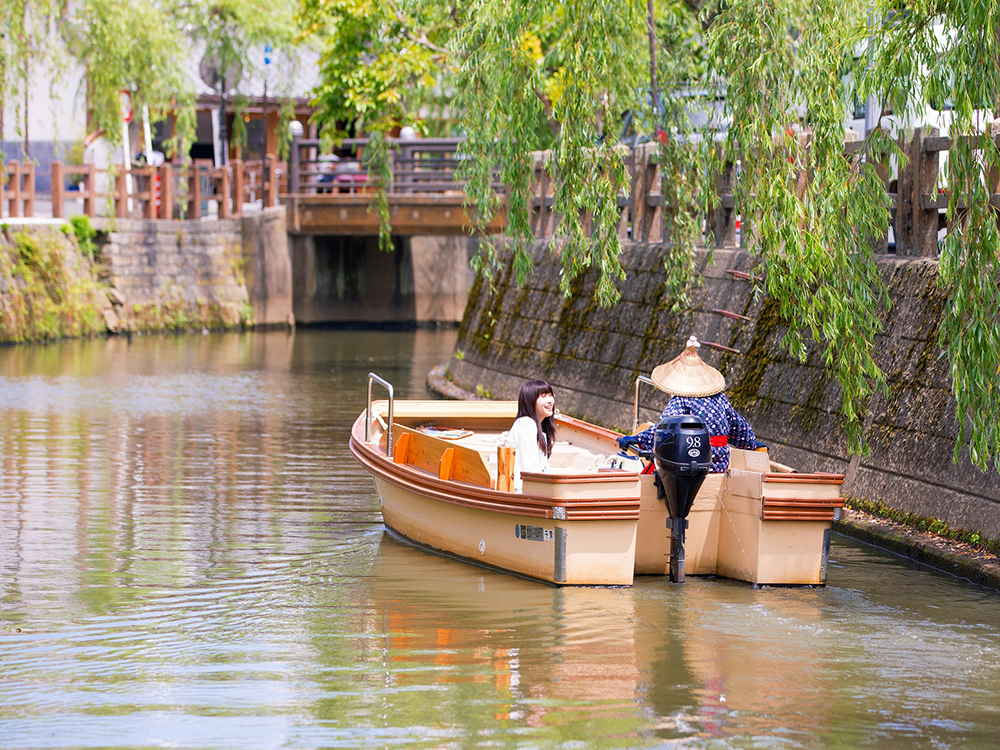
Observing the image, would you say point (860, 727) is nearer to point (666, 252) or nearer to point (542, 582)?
point (542, 582)

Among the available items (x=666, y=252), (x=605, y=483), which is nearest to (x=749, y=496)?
(x=605, y=483)

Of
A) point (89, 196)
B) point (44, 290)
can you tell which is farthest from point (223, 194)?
point (44, 290)

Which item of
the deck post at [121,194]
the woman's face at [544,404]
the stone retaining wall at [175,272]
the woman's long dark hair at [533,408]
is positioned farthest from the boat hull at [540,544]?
the deck post at [121,194]

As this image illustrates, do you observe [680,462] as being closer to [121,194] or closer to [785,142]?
[785,142]

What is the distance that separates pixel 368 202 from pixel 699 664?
25152 mm

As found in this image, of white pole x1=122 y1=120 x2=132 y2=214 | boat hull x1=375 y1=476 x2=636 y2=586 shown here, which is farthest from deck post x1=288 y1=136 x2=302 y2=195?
boat hull x1=375 y1=476 x2=636 y2=586

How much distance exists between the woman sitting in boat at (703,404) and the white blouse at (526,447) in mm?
773

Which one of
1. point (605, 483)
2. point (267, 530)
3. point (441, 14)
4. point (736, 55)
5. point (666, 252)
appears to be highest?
point (441, 14)

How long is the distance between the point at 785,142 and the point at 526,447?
10.4 feet

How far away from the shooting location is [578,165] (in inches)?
490

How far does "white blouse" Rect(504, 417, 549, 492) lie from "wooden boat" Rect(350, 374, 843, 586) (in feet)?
0.59

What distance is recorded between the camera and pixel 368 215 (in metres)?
31.3

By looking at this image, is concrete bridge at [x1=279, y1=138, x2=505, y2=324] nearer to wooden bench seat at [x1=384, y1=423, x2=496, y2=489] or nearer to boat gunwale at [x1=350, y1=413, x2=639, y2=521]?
wooden bench seat at [x1=384, y1=423, x2=496, y2=489]

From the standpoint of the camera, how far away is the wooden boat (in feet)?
28.7
